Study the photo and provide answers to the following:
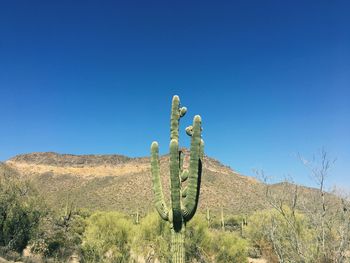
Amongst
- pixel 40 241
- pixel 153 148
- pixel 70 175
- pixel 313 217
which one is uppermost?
pixel 70 175

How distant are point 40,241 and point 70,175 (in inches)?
3067

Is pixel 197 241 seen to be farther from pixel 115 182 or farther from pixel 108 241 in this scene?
pixel 115 182

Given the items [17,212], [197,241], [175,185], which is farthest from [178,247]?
[17,212]

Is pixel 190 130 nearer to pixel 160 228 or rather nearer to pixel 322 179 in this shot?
pixel 322 179

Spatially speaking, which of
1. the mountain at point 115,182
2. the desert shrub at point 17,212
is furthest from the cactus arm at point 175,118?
the mountain at point 115,182

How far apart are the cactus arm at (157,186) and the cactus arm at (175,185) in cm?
59

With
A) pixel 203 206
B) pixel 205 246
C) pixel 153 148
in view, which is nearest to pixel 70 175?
pixel 203 206

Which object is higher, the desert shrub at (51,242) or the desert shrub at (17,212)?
the desert shrub at (17,212)

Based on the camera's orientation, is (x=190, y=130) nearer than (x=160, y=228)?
Yes

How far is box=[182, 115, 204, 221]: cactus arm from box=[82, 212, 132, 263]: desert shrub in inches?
444

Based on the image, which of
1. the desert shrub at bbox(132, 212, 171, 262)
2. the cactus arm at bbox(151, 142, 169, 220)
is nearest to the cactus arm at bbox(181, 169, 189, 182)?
the cactus arm at bbox(151, 142, 169, 220)

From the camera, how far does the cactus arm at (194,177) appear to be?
34.1 ft

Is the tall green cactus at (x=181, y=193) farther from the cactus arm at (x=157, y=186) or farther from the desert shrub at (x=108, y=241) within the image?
the desert shrub at (x=108, y=241)

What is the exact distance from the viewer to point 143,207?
6031 cm
